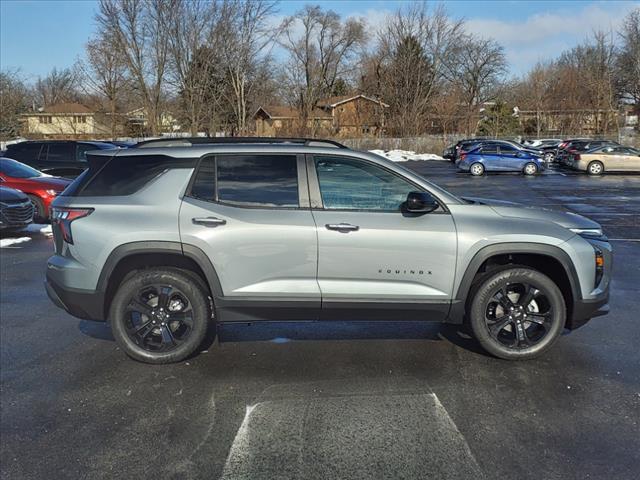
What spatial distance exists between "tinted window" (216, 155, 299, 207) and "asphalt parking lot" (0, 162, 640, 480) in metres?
1.35

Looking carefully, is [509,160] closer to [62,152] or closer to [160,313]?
[62,152]

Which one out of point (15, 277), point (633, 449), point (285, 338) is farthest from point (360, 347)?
point (15, 277)

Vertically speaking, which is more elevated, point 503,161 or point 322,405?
point 503,161

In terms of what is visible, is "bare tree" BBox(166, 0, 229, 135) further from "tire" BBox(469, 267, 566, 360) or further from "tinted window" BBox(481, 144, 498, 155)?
"tire" BBox(469, 267, 566, 360)

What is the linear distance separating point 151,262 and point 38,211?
9.33 metres

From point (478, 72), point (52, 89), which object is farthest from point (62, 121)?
point (478, 72)

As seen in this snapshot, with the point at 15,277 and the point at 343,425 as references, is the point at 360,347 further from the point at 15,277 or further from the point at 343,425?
the point at 15,277

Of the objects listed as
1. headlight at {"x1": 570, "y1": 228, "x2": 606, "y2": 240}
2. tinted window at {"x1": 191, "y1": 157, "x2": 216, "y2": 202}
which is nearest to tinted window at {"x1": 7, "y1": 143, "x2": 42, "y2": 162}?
tinted window at {"x1": 191, "y1": 157, "x2": 216, "y2": 202}

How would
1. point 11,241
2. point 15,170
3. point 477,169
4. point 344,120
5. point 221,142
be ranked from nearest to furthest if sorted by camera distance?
point 221,142 → point 11,241 → point 15,170 → point 477,169 → point 344,120

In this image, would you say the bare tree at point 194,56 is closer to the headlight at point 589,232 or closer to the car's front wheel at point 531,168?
the car's front wheel at point 531,168

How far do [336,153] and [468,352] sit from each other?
2.06 meters

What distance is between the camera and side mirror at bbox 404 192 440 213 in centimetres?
388

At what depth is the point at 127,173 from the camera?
13.5ft

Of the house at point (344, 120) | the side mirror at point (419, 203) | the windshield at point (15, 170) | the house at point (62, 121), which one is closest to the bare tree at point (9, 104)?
the house at point (62, 121)
